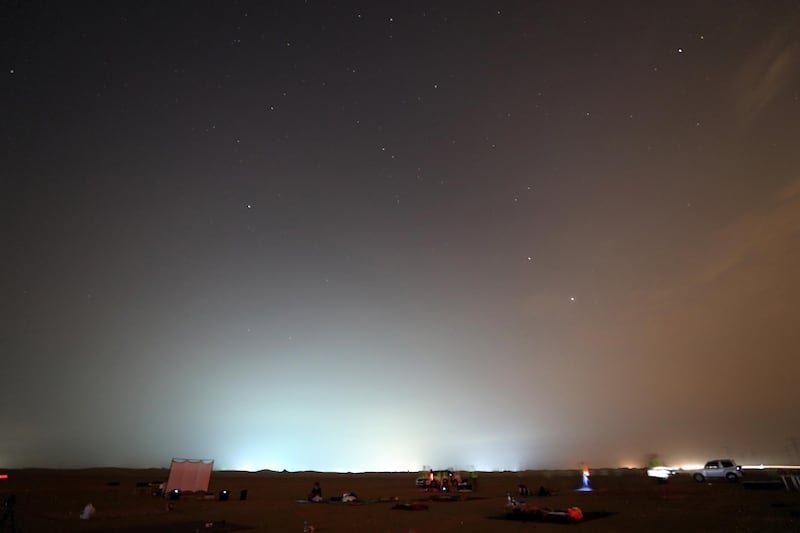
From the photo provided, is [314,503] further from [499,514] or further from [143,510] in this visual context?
[499,514]

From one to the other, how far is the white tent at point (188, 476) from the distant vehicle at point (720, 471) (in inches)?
1695

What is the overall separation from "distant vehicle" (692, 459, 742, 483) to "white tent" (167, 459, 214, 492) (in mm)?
43066

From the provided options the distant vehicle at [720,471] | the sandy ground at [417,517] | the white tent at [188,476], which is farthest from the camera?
the distant vehicle at [720,471]

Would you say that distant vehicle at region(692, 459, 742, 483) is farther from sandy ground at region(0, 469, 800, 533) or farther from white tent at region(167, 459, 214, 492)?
white tent at region(167, 459, 214, 492)

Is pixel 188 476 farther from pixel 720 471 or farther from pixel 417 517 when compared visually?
pixel 720 471

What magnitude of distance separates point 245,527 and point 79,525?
6.96 meters

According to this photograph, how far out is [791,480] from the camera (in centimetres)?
2975

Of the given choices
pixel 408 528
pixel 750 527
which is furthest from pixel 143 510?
pixel 750 527

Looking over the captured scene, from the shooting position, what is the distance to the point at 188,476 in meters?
33.2

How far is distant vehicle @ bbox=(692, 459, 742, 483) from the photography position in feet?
→ 138

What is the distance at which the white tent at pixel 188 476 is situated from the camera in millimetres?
32531

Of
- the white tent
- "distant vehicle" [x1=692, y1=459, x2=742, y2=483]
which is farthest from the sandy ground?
"distant vehicle" [x1=692, y1=459, x2=742, y2=483]

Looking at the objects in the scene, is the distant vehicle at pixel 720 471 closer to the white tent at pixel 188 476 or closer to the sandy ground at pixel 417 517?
the sandy ground at pixel 417 517

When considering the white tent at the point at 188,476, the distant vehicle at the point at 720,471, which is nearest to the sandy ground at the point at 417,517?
the white tent at the point at 188,476
